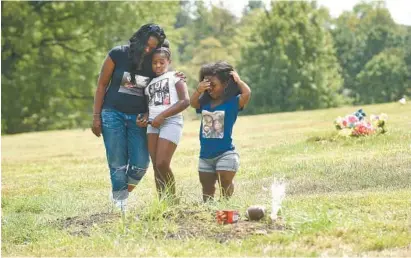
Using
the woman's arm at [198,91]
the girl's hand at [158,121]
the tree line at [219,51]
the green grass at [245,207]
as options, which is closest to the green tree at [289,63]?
the tree line at [219,51]

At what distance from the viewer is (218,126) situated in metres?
7.44

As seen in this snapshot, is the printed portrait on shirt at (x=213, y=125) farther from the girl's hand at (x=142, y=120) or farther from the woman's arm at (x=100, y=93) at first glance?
the woman's arm at (x=100, y=93)

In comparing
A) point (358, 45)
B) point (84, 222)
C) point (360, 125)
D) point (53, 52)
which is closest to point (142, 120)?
point (84, 222)

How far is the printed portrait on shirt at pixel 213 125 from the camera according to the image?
7426 millimetres

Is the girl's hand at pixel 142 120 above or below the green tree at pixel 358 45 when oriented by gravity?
below

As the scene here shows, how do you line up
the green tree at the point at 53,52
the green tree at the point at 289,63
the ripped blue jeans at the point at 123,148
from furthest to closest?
1. the green tree at the point at 289,63
2. the green tree at the point at 53,52
3. the ripped blue jeans at the point at 123,148

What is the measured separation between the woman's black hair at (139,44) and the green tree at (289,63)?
39.0 meters

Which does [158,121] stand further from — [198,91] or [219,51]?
[219,51]

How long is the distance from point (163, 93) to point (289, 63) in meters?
40.8

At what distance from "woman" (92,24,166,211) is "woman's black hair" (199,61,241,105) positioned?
49cm

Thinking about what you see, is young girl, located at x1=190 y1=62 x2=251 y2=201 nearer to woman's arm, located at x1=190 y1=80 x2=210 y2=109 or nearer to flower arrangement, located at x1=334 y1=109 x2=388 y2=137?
woman's arm, located at x1=190 y1=80 x2=210 y2=109

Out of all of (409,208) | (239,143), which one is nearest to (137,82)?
(409,208)

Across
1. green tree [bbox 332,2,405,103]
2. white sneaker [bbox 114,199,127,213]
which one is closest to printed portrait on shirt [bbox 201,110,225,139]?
white sneaker [bbox 114,199,127,213]

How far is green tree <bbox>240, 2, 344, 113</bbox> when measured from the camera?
4750cm
